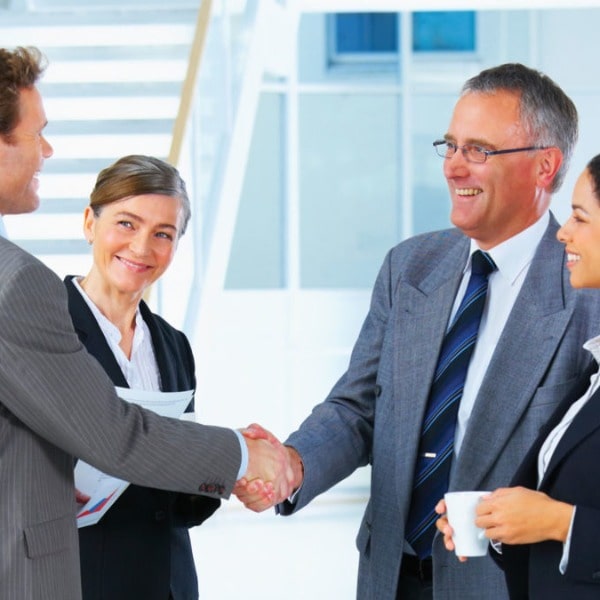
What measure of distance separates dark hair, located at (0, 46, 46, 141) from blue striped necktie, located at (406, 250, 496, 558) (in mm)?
1043

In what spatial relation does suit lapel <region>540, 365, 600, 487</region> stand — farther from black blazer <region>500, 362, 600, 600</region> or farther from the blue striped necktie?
the blue striped necktie

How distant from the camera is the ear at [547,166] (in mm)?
2580

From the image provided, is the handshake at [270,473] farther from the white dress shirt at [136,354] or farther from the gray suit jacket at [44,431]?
the gray suit jacket at [44,431]

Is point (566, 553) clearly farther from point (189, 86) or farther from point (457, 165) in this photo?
point (189, 86)

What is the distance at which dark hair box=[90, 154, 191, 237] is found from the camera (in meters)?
2.80

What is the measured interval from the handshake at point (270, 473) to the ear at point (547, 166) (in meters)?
0.86

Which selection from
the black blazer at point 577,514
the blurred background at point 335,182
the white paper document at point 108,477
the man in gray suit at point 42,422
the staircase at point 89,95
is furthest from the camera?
the blurred background at point 335,182

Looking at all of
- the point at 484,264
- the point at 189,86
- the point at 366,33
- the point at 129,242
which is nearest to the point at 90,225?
the point at 129,242

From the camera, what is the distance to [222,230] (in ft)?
18.4

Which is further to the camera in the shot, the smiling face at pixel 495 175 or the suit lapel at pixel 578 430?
the smiling face at pixel 495 175

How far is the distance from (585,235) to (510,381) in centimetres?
45

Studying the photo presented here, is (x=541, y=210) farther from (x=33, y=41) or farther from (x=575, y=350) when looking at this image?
(x=33, y=41)

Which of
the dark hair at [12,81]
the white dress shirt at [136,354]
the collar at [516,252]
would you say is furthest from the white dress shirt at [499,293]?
the dark hair at [12,81]

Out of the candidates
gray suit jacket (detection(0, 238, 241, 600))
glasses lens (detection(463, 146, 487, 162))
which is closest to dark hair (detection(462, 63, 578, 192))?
glasses lens (detection(463, 146, 487, 162))
